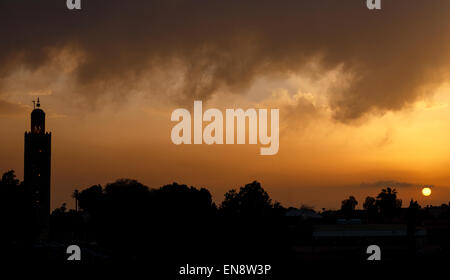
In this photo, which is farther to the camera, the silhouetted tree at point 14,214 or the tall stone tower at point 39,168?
the tall stone tower at point 39,168

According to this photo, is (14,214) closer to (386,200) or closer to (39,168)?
(39,168)

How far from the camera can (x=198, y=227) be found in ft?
227

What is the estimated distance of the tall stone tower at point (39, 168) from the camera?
132250 millimetres

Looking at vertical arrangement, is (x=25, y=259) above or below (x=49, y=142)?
below

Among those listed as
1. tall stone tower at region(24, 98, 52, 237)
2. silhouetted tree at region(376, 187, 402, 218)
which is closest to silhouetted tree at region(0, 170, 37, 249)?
tall stone tower at region(24, 98, 52, 237)

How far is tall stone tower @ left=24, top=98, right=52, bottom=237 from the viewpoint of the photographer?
434 ft

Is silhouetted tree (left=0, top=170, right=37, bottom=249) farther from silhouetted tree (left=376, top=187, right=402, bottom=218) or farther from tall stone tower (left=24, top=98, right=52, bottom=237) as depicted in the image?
silhouetted tree (left=376, top=187, right=402, bottom=218)

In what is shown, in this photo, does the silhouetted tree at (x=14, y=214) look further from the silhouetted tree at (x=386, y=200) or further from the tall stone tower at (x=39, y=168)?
the silhouetted tree at (x=386, y=200)

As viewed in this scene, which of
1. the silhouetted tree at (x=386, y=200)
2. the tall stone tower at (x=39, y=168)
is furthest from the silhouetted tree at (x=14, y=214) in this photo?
the silhouetted tree at (x=386, y=200)

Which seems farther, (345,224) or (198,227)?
(345,224)
